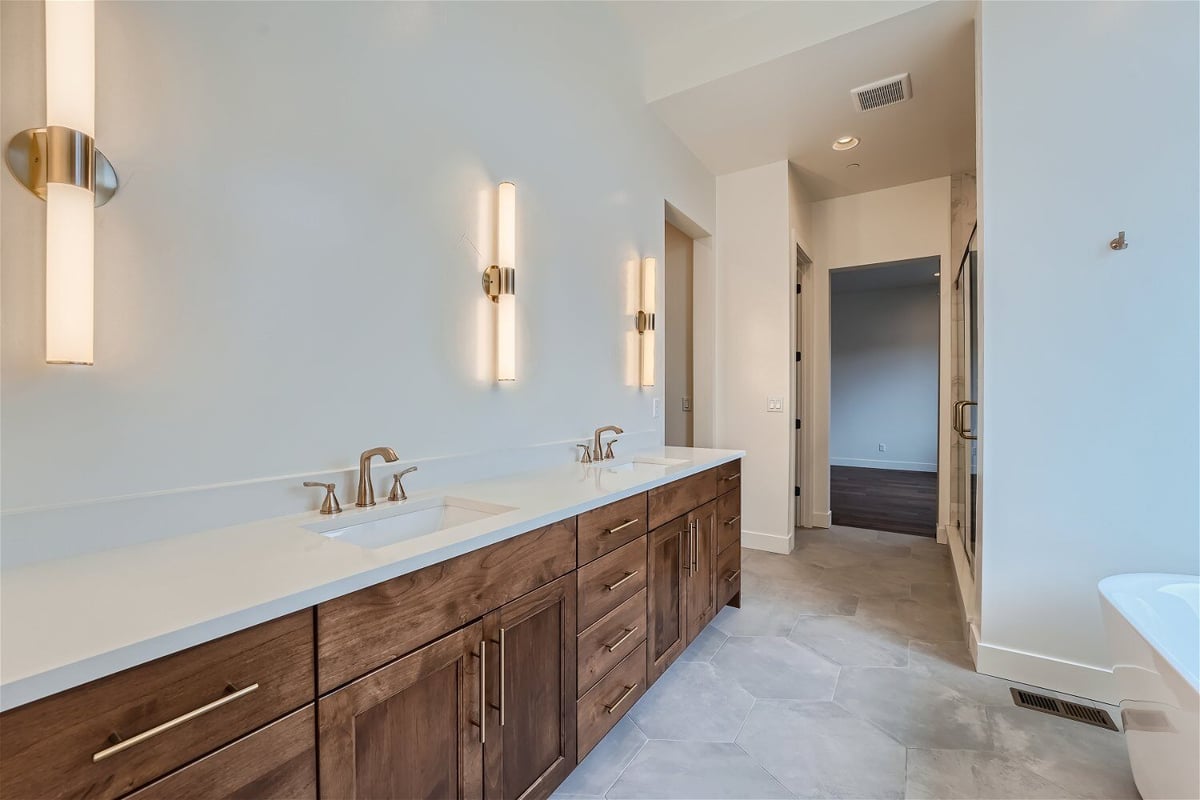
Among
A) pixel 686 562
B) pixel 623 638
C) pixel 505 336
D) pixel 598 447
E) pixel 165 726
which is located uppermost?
pixel 505 336

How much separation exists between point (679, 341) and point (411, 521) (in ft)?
10.4

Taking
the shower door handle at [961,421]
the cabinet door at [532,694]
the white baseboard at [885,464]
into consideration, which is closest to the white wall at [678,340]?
the shower door handle at [961,421]

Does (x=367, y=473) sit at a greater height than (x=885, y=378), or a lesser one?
lesser

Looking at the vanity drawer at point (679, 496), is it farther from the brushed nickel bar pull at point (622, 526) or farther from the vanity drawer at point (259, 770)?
the vanity drawer at point (259, 770)

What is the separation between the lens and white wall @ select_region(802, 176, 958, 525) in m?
3.92

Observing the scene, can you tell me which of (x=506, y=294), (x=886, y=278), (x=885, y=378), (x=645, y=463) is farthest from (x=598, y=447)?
(x=885, y=378)

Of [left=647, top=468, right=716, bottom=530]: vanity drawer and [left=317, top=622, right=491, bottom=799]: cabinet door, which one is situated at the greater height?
[left=647, top=468, right=716, bottom=530]: vanity drawer

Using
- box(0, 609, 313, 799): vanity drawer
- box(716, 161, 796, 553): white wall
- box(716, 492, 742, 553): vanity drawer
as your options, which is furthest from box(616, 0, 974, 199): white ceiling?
box(0, 609, 313, 799): vanity drawer

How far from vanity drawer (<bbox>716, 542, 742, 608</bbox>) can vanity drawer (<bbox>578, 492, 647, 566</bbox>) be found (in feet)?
2.82

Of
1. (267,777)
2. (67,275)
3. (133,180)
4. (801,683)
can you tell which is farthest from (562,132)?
(801,683)

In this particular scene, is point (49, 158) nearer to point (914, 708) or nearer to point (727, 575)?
point (727, 575)

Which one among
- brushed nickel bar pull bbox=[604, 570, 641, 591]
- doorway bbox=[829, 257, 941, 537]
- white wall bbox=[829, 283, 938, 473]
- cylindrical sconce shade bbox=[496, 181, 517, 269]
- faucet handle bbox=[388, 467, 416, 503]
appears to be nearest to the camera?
faucet handle bbox=[388, 467, 416, 503]

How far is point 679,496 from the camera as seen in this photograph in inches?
80.6

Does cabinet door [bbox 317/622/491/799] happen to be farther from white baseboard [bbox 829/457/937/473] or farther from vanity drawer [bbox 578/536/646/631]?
white baseboard [bbox 829/457/937/473]
